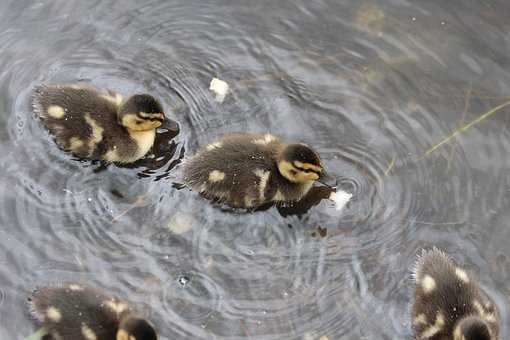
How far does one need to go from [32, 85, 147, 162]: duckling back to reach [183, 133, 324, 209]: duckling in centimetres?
36

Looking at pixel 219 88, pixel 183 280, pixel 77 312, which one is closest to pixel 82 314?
pixel 77 312

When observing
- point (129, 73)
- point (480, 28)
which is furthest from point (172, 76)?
point (480, 28)

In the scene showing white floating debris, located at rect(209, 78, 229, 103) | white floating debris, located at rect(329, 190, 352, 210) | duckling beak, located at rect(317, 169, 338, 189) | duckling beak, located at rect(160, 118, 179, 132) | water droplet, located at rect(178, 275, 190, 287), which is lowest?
water droplet, located at rect(178, 275, 190, 287)

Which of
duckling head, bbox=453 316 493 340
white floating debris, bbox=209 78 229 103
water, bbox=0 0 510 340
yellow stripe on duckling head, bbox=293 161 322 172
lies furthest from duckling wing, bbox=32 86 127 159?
duckling head, bbox=453 316 493 340

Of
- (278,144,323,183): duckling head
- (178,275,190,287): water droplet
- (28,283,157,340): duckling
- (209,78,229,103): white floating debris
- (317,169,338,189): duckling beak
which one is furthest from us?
(209,78,229,103): white floating debris

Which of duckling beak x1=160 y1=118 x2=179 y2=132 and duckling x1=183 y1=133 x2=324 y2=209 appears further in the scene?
duckling beak x1=160 y1=118 x2=179 y2=132

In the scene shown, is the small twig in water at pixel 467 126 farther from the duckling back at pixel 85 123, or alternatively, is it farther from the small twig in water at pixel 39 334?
the small twig in water at pixel 39 334

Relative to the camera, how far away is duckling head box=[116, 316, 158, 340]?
10.6 feet

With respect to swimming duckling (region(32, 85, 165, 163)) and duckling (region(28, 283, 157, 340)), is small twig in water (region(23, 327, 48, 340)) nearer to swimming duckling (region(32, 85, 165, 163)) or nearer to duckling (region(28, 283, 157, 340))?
duckling (region(28, 283, 157, 340))

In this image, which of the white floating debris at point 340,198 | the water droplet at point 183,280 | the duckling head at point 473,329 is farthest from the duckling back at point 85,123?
the duckling head at point 473,329

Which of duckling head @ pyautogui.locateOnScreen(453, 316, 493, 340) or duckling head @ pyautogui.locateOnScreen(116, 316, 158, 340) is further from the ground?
duckling head @ pyautogui.locateOnScreen(453, 316, 493, 340)

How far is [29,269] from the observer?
378 cm

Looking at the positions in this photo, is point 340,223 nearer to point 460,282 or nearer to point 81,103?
point 460,282

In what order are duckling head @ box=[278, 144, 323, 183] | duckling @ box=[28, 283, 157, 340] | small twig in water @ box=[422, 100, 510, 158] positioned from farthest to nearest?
small twig in water @ box=[422, 100, 510, 158] < duckling head @ box=[278, 144, 323, 183] < duckling @ box=[28, 283, 157, 340]
